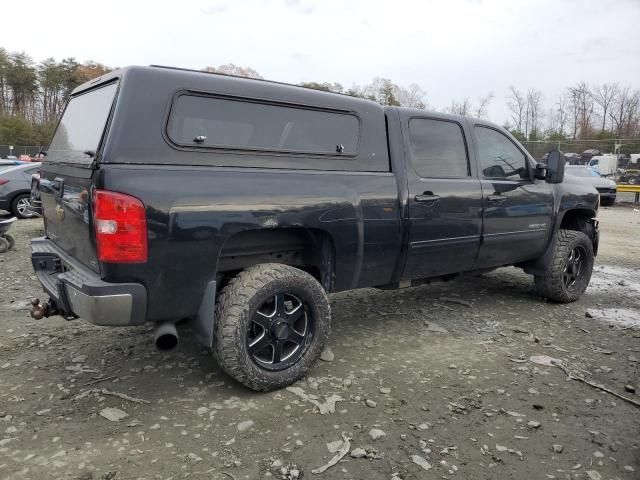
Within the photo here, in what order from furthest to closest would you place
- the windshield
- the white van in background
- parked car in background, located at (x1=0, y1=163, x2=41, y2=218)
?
the white van in background
the windshield
parked car in background, located at (x1=0, y1=163, x2=41, y2=218)

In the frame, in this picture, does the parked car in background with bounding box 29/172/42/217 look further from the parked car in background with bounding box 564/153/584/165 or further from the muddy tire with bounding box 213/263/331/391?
the parked car in background with bounding box 564/153/584/165

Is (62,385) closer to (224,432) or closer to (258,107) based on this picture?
(224,432)

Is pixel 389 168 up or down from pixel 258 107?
down

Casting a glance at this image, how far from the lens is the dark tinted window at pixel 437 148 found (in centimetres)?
404

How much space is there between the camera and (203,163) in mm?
2906

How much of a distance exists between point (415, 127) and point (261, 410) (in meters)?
2.51

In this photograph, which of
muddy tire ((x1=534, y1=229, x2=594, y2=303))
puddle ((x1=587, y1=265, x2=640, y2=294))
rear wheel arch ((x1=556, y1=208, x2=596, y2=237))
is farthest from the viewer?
puddle ((x1=587, y1=265, x2=640, y2=294))

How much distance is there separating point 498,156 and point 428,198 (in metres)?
Answer: 1.23

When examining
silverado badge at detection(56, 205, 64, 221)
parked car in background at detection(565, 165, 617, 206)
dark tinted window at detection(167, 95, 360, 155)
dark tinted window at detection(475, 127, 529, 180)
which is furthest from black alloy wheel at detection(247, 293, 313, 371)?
parked car in background at detection(565, 165, 617, 206)

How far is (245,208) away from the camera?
2.94 meters

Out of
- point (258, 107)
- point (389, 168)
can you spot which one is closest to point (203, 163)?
point (258, 107)

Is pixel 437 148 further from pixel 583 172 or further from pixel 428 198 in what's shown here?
pixel 583 172

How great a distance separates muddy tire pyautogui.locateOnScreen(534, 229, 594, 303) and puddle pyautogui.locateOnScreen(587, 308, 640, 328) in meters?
0.32

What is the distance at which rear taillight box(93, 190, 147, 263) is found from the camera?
8.40 ft
